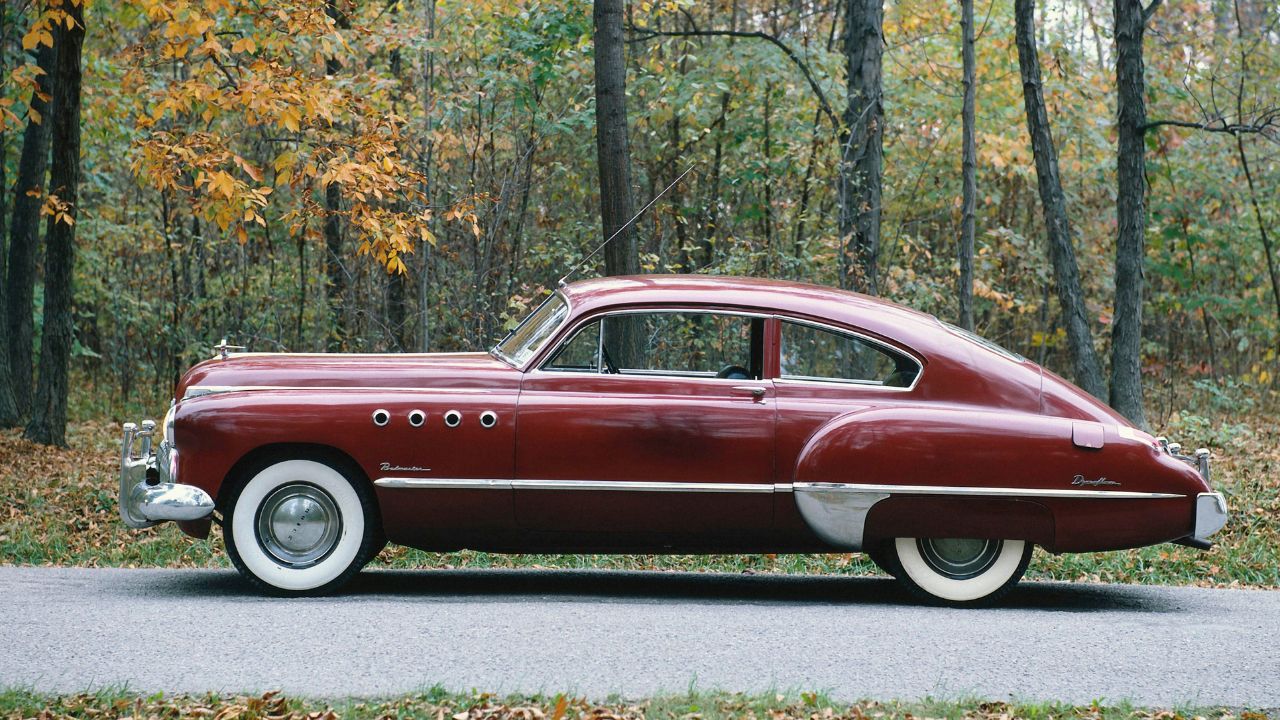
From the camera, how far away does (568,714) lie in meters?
4.63

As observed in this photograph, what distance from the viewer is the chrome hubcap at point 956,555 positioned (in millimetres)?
6941

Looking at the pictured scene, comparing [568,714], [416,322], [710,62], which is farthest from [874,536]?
[710,62]

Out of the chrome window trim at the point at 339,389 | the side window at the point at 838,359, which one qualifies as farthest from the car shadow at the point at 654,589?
the side window at the point at 838,359

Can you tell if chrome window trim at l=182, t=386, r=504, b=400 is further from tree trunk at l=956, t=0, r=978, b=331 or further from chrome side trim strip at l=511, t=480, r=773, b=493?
tree trunk at l=956, t=0, r=978, b=331

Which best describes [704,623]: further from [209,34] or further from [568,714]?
[209,34]

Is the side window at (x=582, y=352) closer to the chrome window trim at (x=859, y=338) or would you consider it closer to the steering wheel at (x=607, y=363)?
the steering wheel at (x=607, y=363)

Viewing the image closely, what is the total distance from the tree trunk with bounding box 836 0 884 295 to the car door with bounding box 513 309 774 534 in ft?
21.0

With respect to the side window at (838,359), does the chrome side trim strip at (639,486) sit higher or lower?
lower

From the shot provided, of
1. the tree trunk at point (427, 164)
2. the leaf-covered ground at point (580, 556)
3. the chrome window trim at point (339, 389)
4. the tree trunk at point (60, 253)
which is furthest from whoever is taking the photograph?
the tree trunk at point (427, 164)

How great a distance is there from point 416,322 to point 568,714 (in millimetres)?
12059

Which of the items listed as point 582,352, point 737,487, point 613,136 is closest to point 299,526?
point 582,352

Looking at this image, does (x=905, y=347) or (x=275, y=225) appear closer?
(x=905, y=347)

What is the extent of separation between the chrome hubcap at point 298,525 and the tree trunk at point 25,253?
10.8m

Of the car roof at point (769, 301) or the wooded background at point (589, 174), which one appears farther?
the wooded background at point (589, 174)
